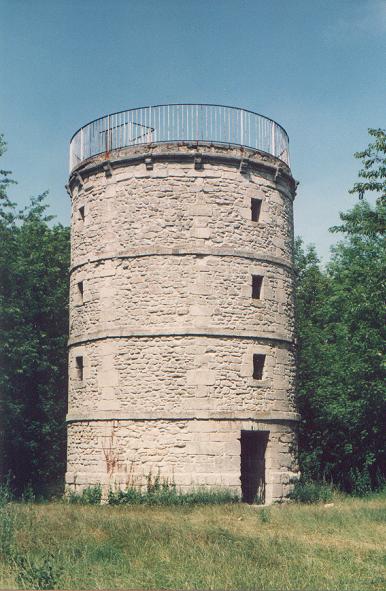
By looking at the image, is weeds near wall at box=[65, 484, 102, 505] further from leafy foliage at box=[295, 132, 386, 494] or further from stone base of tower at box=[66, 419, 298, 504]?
leafy foliage at box=[295, 132, 386, 494]

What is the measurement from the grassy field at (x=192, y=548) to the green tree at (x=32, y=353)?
20.6 ft

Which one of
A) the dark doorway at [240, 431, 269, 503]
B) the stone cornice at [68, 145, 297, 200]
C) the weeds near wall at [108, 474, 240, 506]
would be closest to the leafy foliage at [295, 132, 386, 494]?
the stone cornice at [68, 145, 297, 200]

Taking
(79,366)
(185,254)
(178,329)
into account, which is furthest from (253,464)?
(185,254)

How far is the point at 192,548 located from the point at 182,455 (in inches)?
225

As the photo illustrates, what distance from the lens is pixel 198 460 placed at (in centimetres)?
1642

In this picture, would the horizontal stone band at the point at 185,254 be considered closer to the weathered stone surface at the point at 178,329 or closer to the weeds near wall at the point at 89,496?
the weathered stone surface at the point at 178,329

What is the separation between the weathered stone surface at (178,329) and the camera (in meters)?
16.7

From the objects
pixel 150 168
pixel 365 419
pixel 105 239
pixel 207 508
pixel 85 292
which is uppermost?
pixel 150 168

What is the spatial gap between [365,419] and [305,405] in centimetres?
232

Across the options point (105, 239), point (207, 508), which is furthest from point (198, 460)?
point (105, 239)

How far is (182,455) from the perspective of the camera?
54.1 feet

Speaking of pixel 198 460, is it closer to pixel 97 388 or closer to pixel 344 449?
pixel 97 388

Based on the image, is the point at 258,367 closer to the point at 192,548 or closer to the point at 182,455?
the point at 182,455

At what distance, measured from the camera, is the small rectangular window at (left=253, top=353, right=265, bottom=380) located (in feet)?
58.1
